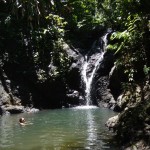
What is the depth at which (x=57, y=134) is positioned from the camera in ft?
47.8

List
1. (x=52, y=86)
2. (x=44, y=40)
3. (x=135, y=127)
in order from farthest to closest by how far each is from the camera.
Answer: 1. (x=44, y=40)
2. (x=52, y=86)
3. (x=135, y=127)

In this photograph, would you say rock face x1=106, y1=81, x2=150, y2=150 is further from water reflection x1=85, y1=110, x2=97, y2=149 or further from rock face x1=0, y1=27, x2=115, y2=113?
rock face x1=0, y1=27, x2=115, y2=113

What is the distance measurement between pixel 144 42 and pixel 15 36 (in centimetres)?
1588

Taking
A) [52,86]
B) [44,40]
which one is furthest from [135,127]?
[44,40]

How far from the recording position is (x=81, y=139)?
1324 centimetres

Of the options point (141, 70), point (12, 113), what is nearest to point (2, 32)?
point (12, 113)

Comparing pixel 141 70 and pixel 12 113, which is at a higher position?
pixel 141 70

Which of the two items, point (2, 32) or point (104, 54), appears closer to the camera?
point (104, 54)

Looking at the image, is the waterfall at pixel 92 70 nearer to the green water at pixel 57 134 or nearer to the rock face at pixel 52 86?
the rock face at pixel 52 86

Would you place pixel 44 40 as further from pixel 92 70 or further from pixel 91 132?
pixel 91 132

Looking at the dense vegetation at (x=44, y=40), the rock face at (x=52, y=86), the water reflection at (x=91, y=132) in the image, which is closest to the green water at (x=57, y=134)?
the water reflection at (x=91, y=132)

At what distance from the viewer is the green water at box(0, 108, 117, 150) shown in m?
12.3

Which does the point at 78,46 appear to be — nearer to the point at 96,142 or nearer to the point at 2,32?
the point at 2,32

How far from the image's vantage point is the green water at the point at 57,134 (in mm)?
12306
